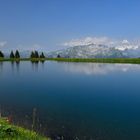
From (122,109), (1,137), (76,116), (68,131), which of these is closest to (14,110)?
(76,116)

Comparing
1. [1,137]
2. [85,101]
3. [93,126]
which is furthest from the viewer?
[85,101]

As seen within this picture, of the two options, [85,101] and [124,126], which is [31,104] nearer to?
[85,101]

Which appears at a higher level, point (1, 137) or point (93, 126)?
point (1, 137)

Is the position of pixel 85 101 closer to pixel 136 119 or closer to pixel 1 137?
pixel 136 119

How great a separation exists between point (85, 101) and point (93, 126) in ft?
32.7

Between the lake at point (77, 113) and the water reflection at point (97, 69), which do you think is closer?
the lake at point (77, 113)

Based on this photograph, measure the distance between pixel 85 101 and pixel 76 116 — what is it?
7271 mm

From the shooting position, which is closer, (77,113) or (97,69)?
(77,113)

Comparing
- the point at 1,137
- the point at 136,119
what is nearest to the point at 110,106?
the point at 136,119

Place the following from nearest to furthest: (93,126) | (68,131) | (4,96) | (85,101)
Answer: (68,131), (93,126), (85,101), (4,96)

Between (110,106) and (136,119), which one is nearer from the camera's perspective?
(136,119)

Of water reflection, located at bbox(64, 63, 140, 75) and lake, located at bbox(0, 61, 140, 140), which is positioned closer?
lake, located at bbox(0, 61, 140, 140)

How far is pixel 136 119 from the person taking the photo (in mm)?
23594

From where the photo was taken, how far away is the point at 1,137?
539 inches
